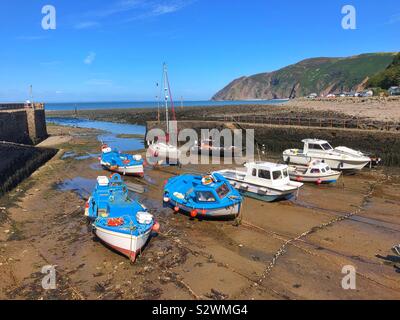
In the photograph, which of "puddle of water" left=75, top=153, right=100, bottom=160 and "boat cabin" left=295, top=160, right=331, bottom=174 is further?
"puddle of water" left=75, top=153, right=100, bottom=160

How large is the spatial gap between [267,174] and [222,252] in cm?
721

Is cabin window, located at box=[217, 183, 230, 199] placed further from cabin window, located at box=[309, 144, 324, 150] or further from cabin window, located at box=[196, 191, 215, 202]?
cabin window, located at box=[309, 144, 324, 150]

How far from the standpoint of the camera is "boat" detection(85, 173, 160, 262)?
40.8ft

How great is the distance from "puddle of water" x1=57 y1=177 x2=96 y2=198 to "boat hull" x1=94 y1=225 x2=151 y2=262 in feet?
30.0

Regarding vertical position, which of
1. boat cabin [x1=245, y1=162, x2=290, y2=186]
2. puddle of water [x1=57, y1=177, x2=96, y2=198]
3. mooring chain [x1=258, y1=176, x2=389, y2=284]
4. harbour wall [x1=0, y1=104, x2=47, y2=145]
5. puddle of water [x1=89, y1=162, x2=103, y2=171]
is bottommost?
mooring chain [x1=258, y1=176, x2=389, y2=284]

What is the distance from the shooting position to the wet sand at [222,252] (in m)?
10.7

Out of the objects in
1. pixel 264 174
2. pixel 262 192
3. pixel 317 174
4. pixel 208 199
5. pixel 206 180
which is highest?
pixel 206 180

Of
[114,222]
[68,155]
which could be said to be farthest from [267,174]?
[68,155]

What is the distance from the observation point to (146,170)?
2966cm

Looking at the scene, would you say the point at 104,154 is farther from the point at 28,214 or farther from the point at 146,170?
the point at 28,214

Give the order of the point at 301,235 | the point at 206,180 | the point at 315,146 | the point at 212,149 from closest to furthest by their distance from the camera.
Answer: the point at 301,235 < the point at 206,180 < the point at 315,146 < the point at 212,149

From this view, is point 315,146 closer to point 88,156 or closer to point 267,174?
point 267,174

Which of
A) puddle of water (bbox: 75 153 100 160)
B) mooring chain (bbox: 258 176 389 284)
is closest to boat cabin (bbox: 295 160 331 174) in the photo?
mooring chain (bbox: 258 176 389 284)

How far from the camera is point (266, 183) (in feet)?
62.7
